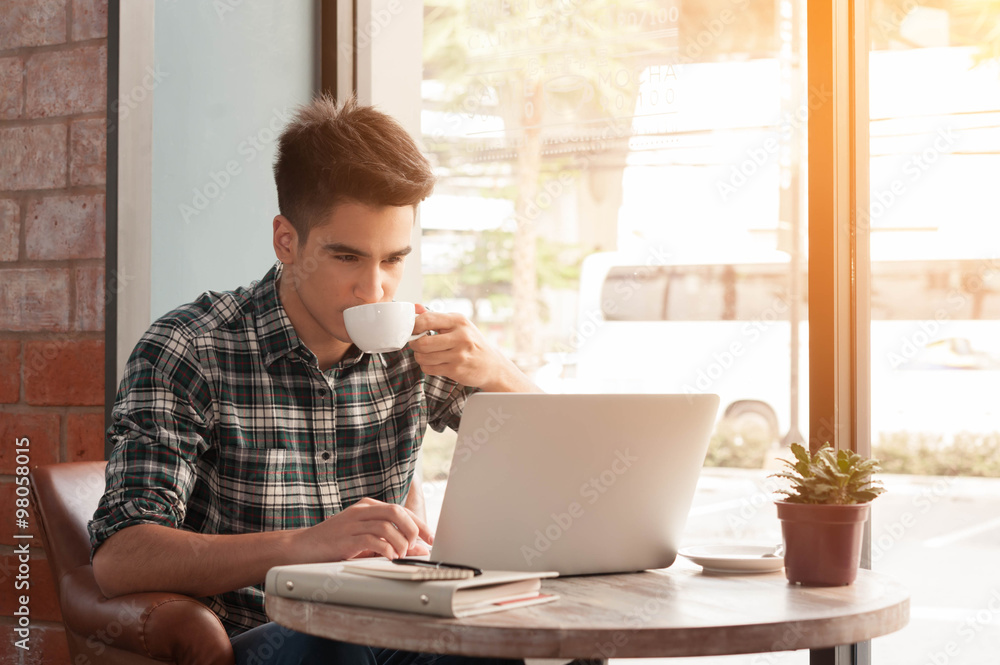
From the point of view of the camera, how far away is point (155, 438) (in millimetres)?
1330

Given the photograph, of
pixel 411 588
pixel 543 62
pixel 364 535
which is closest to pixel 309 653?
pixel 364 535

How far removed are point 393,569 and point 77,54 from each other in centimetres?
151

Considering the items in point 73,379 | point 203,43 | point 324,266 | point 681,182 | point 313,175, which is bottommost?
point 73,379

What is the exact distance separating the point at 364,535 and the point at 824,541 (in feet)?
1.77

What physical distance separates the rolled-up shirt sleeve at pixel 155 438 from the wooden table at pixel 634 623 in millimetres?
365

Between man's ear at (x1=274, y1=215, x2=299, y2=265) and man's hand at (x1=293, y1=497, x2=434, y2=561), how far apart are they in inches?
23.0

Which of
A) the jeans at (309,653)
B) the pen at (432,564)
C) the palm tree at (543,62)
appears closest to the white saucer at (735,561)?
the jeans at (309,653)

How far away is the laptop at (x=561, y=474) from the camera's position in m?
1.04

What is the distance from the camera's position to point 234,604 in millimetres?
1446

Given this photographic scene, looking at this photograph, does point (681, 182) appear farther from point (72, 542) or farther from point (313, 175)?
point (72, 542)

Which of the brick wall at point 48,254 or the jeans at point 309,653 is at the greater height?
the brick wall at point 48,254

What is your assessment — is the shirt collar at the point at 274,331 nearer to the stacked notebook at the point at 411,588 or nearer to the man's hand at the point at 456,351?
the man's hand at the point at 456,351

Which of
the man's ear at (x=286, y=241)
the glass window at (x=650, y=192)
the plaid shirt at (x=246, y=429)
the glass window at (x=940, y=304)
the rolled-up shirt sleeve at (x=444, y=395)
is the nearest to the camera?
the plaid shirt at (x=246, y=429)

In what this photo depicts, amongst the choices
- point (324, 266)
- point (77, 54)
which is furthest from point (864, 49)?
point (77, 54)
